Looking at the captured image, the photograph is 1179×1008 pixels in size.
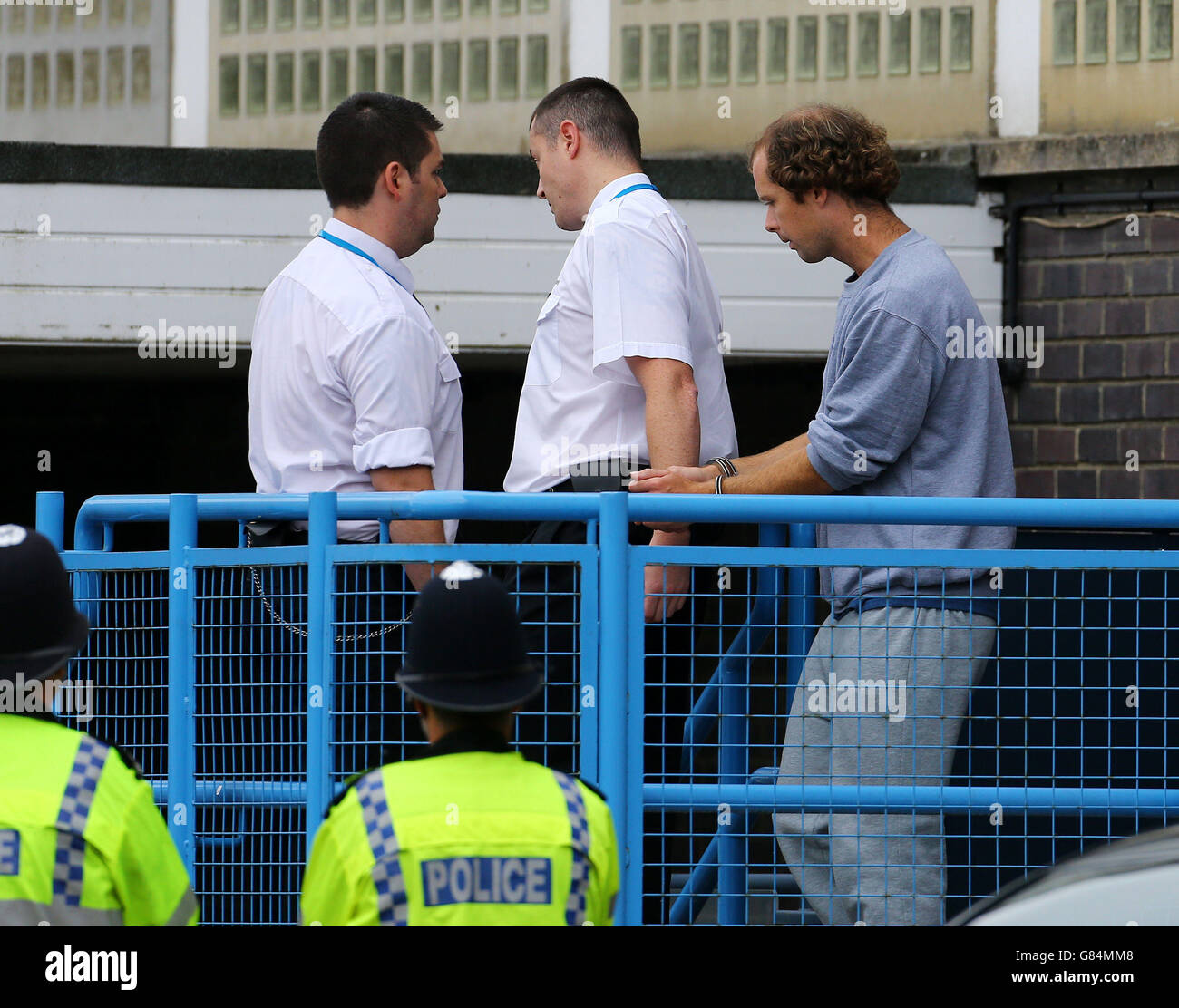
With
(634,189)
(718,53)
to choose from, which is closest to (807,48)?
(718,53)

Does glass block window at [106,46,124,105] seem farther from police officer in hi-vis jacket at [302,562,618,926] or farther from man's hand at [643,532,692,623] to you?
police officer in hi-vis jacket at [302,562,618,926]

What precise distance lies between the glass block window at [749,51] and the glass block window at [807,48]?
185mm

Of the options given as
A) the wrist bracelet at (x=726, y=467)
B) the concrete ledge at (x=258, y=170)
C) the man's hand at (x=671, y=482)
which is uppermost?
the concrete ledge at (x=258, y=170)

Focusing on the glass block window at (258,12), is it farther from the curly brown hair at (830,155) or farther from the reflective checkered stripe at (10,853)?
the reflective checkered stripe at (10,853)

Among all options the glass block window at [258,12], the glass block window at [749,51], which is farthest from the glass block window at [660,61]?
the glass block window at [258,12]

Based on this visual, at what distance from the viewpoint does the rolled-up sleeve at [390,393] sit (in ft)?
14.3

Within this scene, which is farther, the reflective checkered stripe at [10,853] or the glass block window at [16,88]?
the glass block window at [16,88]

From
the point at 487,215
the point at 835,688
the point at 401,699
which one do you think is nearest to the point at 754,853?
the point at 835,688

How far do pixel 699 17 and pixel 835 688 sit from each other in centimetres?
487

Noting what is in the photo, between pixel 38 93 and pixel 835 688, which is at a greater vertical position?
pixel 38 93

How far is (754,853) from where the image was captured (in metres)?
4.37

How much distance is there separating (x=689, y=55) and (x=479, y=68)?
978 millimetres

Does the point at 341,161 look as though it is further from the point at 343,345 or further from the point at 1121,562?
the point at 1121,562

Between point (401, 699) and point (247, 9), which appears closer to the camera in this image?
point (401, 699)
